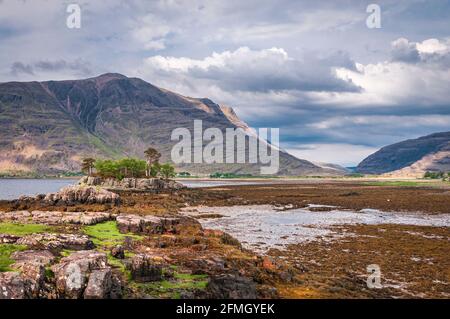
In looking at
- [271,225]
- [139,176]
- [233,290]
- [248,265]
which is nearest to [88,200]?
[271,225]

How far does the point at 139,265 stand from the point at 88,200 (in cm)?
5077

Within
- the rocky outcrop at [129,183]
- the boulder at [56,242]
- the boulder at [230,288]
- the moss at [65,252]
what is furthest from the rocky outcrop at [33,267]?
the rocky outcrop at [129,183]

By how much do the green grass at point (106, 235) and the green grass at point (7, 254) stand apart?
5.96 m

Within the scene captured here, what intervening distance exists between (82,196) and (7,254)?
1917 inches

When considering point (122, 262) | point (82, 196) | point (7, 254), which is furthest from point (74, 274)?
point (82, 196)

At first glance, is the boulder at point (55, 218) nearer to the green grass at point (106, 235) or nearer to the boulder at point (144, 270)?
the green grass at point (106, 235)

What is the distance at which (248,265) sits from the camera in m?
26.4

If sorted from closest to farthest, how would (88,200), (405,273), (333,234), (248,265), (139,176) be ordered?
(248,265), (405,273), (333,234), (88,200), (139,176)

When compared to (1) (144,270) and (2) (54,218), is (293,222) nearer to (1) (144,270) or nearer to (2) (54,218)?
(2) (54,218)
